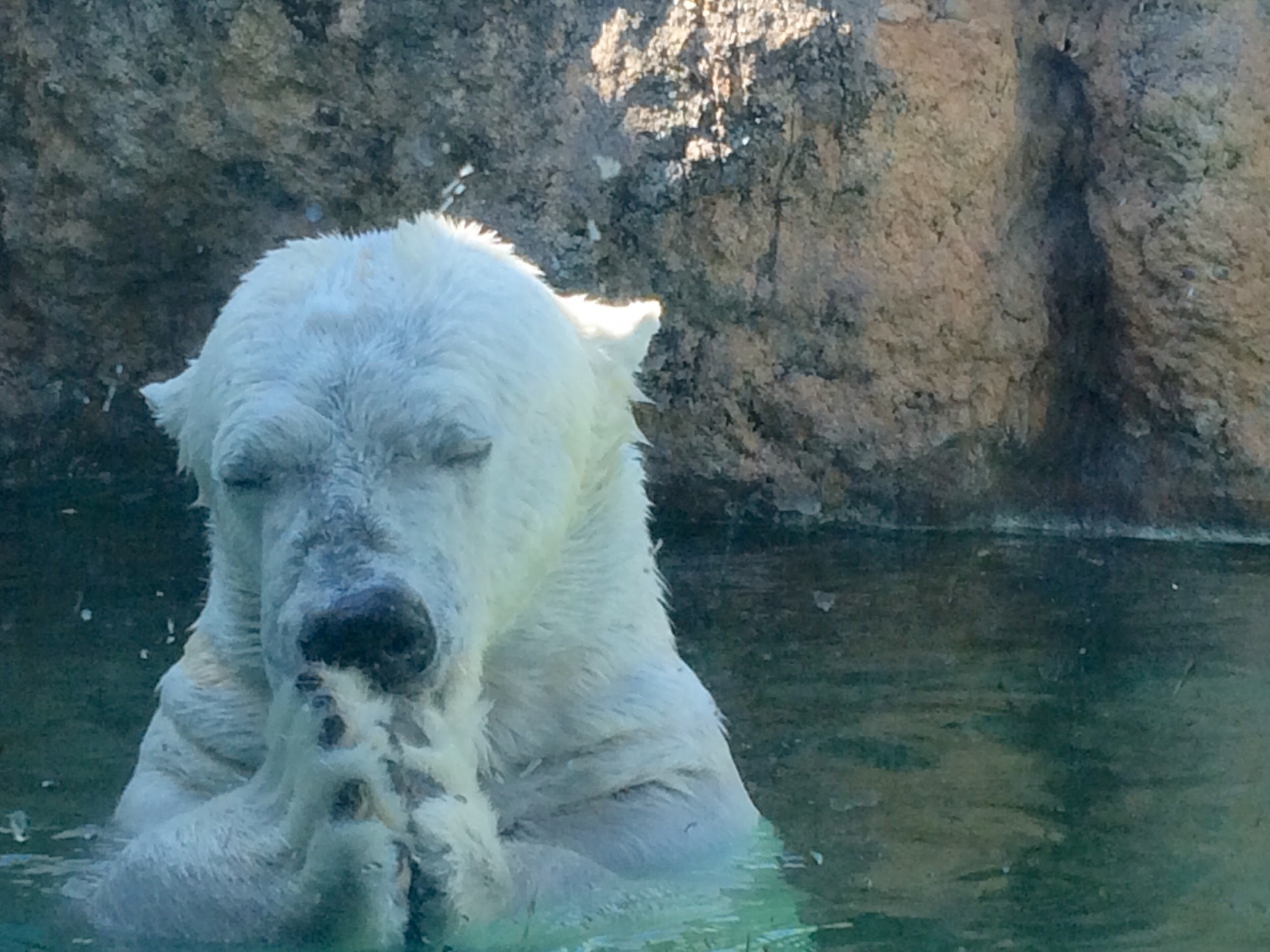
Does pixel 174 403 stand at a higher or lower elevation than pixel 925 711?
higher

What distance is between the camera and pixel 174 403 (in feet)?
11.8

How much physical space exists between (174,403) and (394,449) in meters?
0.76

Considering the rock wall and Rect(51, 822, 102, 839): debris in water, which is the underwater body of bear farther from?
the rock wall

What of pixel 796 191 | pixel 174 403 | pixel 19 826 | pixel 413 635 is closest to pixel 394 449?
pixel 413 635

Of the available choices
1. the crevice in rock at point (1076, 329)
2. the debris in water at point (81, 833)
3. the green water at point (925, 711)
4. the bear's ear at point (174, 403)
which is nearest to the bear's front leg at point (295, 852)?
the green water at point (925, 711)

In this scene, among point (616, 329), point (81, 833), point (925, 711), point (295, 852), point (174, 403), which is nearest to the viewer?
point (295, 852)

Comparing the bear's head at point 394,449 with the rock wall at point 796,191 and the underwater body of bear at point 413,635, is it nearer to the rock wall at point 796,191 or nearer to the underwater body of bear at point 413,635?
the underwater body of bear at point 413,635

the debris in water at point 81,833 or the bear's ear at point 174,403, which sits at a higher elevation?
the bear's ear at point 174,403

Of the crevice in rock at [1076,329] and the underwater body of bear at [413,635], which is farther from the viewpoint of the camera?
the crevice in rock at [1076,329]

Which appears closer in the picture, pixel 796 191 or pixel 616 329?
pixel 616 329

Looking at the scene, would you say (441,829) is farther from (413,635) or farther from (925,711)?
(925,711)

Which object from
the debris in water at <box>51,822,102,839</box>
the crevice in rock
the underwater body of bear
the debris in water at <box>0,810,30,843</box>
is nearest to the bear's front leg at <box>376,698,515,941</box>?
the underwater body of bear

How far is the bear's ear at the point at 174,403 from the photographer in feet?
11.7

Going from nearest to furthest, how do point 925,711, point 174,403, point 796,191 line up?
point 174,403
point 925,711
point 796,191
